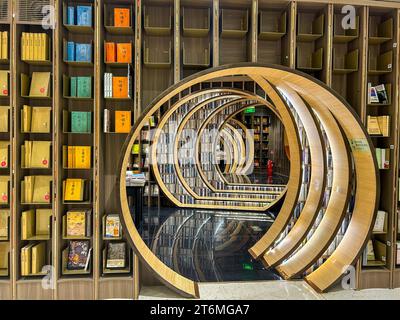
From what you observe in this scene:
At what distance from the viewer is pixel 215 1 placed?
12.1ft

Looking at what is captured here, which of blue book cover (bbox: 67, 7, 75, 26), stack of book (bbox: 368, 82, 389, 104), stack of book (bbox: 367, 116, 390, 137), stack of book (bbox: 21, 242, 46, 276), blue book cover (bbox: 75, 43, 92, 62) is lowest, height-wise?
stack of book (bbox: 21, 242, 46, 276)

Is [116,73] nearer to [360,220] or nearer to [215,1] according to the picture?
[215,1]

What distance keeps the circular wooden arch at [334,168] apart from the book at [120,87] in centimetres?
43

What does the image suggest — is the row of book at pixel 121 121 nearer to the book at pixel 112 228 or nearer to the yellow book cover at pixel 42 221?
the book at pixel 112 228

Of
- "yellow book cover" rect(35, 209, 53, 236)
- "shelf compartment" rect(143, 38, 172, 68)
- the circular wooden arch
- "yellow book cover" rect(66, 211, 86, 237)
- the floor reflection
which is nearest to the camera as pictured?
the circular wooden arch

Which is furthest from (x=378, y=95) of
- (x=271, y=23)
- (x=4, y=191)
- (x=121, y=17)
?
(x=4, y=191)

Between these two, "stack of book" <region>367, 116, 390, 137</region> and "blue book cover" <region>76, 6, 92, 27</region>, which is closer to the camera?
"blue book cover" <region>76, 6, 92, 27</region>

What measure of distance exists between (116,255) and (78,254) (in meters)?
0.46

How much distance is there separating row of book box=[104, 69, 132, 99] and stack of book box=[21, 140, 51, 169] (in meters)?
0.95

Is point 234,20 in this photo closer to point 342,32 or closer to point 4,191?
point 342,32

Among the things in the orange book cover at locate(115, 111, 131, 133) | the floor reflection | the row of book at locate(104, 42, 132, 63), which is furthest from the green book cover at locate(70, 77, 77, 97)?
the floor reflection

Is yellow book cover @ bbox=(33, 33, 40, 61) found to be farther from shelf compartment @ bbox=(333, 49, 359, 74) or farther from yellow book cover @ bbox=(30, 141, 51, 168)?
shelf compartment @ bbox=(333, 49, 359, 74)

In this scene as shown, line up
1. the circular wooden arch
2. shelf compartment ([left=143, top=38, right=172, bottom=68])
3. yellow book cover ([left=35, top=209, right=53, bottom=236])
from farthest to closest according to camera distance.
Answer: shelf compartment ([left=143, top=38, right=172, bottom=68]) → yellow book cover ([left=35, top=209, right=53, bottom=236]) → the circular wooden arch

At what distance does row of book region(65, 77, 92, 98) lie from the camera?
364cm
